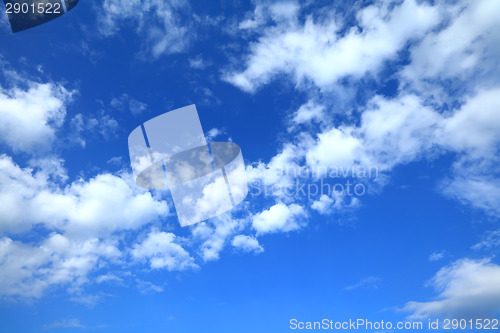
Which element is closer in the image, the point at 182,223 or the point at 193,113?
the point at 193,113

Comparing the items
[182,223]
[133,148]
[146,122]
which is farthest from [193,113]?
[182,223]

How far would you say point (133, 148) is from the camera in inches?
1690

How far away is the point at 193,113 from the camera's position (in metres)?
41.7

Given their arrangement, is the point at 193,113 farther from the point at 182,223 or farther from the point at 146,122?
the point at 182,223

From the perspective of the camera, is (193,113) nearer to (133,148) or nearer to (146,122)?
(146,122)

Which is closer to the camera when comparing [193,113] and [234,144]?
[193,113]

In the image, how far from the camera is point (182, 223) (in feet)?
148

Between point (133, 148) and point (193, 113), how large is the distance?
924 centimetres

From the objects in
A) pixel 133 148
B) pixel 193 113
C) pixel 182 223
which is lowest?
pixel 182 223

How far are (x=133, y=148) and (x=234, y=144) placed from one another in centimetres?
1332

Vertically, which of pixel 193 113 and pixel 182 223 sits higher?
pixel 193 113

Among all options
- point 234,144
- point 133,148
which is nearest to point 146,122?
point 133,148

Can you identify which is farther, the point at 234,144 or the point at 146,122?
the point at 234,144

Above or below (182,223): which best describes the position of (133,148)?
above
